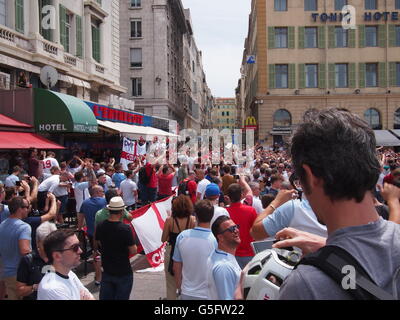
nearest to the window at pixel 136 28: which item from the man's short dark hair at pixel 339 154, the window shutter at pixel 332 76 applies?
the window shutter at pixel 332 76

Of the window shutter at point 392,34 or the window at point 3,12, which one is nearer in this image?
the window at point 3,12

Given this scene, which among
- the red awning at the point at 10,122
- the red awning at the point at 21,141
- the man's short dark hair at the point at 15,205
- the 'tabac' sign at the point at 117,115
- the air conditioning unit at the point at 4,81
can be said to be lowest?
the man's short dark hair at the point at 15,205

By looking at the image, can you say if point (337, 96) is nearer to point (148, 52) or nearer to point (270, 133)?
point (270, 133)

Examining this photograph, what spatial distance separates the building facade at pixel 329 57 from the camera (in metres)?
36.1

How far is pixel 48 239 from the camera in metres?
3.33

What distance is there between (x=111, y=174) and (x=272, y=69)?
91.6 ft

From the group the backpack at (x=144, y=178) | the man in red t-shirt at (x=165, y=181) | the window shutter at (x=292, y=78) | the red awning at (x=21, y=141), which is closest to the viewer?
the man in red t-shirt at (x=165, y=181)

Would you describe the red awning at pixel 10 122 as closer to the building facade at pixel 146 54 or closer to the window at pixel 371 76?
the building facade at pixel 146 54

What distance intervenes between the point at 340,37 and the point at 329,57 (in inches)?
84.7

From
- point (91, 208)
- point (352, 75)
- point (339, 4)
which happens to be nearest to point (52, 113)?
point (91, 208)

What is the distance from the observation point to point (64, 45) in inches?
772

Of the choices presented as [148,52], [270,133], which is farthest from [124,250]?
[148,52]

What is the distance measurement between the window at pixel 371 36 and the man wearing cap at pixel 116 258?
37.2 m

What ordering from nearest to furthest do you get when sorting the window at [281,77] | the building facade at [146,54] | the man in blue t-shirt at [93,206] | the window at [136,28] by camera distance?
the man in blue t-shirt at [93,206] < the window at [281,77] < the building facade at [146,54] < the window at [136,28]
